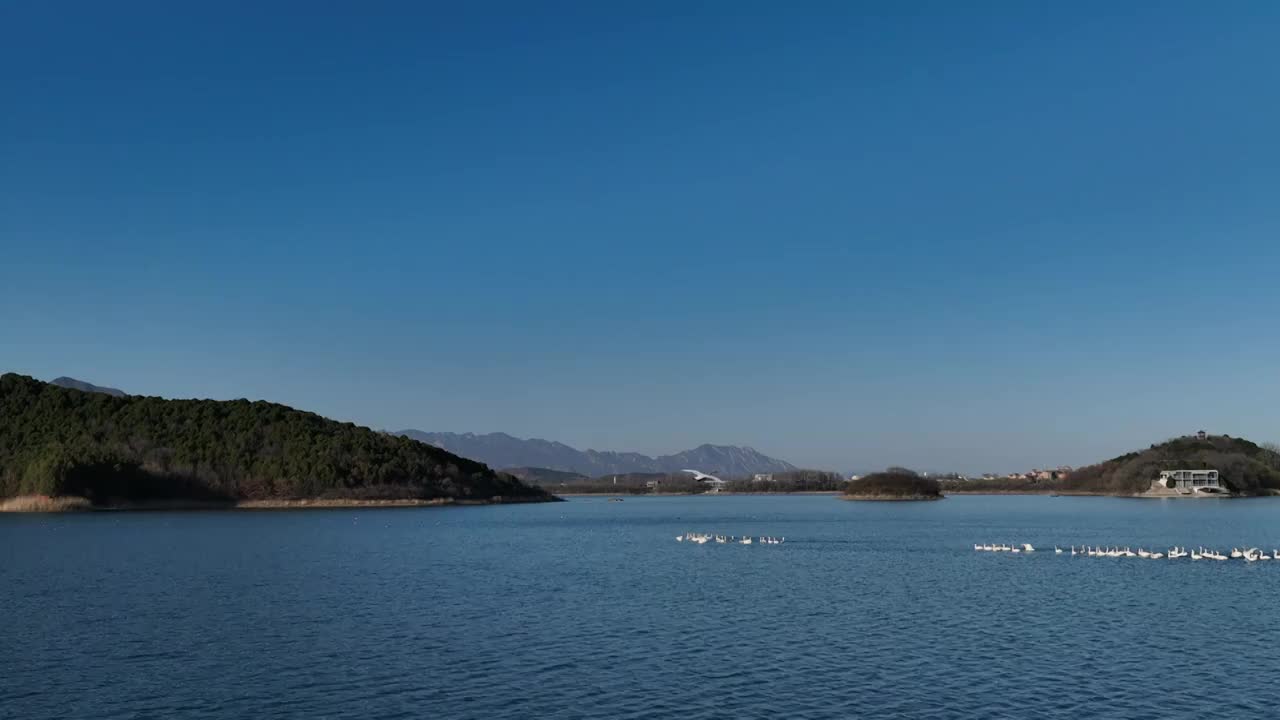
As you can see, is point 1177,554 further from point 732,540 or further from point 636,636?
point 636,636

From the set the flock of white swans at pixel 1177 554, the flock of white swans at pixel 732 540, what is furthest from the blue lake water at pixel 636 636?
the flock of white swans at pixel 732 540

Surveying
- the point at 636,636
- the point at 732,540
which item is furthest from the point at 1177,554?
the point at 636,636

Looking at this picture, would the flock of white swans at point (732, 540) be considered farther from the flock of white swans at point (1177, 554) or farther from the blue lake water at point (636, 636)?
the flock of white swans at point (1177, 554)

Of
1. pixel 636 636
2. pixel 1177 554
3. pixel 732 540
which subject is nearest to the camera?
pixel 636 636

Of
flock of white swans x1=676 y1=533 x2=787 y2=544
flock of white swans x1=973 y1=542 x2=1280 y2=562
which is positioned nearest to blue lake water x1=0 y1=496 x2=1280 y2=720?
flock of white swans x1=973 y1=542 x2=1280 y2=562

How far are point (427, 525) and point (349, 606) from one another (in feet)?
310

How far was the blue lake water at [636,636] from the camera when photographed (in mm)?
31438

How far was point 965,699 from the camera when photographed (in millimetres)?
31234

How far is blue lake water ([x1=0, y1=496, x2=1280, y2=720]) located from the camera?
31438 mm

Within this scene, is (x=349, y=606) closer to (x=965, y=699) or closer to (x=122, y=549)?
(x=965, y=699)

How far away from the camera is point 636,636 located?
42.9 meters

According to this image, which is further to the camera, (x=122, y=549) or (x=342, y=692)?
(x=122, y=549)

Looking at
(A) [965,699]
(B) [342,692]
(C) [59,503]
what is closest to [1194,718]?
(A) [965,699]

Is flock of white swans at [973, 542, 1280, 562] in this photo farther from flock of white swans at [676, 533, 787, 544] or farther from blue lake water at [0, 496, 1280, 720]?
flock of white swans at [676, 533, 787, 544]
